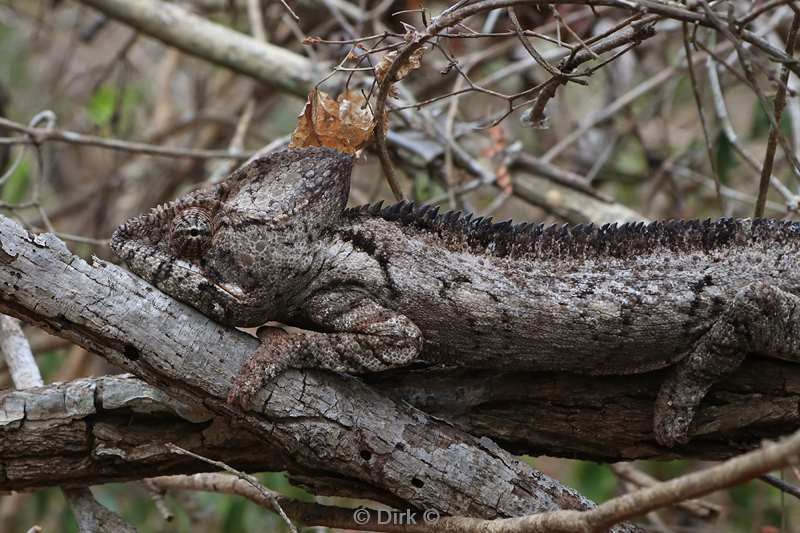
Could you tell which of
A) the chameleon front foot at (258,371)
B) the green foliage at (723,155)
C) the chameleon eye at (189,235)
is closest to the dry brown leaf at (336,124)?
the chameleon eye at (189,235)

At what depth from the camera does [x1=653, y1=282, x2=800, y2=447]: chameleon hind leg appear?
3061 millimetres

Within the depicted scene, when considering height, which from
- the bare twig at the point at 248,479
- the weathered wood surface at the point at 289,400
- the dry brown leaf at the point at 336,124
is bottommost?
the bare twig at the point at 248,479

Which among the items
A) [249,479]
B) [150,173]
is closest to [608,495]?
[249,479]

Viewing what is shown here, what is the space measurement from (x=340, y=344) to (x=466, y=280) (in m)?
0.48

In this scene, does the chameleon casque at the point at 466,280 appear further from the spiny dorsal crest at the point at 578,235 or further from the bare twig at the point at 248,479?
the bare twig at the point at 248,479

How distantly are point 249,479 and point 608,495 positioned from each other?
2.75 m

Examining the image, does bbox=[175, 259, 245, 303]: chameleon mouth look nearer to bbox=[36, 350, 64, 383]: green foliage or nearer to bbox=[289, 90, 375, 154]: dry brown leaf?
bbox=[289, 90, 375, 154]: dry brown leaf

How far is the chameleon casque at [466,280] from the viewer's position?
3.06m

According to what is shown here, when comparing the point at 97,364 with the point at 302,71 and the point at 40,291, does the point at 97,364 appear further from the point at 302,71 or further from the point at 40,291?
the point at 40,291

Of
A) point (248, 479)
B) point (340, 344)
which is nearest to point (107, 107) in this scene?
point (340, 344)

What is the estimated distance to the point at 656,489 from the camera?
2016mm

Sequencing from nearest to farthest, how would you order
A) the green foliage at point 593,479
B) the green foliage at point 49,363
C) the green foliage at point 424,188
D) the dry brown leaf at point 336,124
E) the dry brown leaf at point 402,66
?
the dry brown leaf at point 402,66
the dry brown leaf at point 336,124
the green foliage at point 593,479
the green foliage at point 424,188
the green foliage at point 49,363

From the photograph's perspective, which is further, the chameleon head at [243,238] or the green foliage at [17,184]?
the green foliage at [17,184]

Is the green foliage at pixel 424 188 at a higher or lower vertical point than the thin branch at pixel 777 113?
higher
